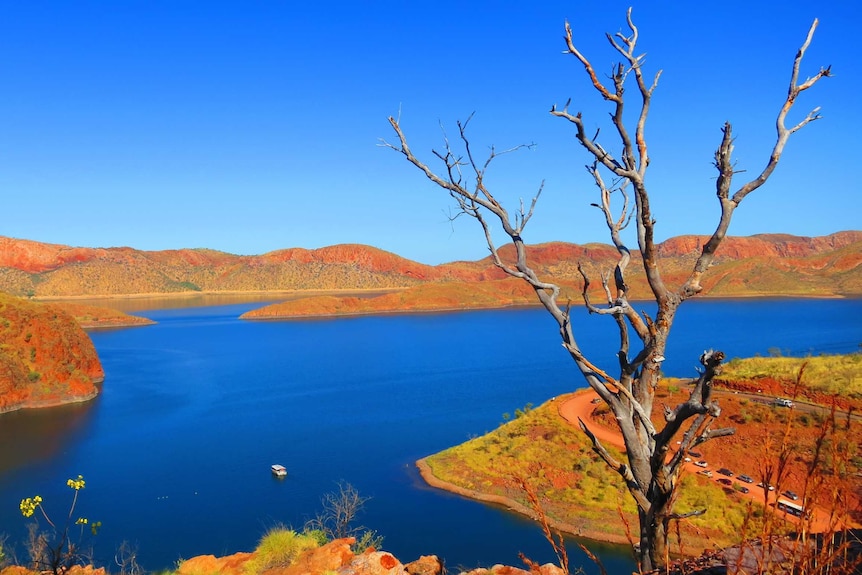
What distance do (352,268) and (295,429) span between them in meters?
129

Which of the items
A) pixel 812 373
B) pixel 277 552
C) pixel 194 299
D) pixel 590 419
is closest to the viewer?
pixel 277 552

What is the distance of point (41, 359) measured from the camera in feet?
141


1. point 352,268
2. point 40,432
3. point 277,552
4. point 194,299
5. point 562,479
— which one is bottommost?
point 40,432

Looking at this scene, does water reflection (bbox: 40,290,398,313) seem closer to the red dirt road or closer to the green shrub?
the red dirt road

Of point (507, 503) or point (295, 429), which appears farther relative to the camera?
point (295, 429)

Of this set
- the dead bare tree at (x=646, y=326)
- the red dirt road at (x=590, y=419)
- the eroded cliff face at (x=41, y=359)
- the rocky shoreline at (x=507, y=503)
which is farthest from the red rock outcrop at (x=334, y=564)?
the eroded cliff face at (x=41, y=359)

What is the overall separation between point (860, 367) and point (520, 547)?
638 inches

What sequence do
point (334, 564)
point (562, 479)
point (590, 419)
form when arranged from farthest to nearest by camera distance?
point (590, 419)
point (562, 479)
point (334, 564)

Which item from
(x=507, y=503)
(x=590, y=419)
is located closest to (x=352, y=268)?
(x=590, y=419)

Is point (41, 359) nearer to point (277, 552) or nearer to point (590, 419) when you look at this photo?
point (590, 419)

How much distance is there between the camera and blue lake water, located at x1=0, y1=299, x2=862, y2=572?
20.9 meters

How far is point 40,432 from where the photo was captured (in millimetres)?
33562

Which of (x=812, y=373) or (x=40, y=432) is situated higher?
(x=812, y=373)

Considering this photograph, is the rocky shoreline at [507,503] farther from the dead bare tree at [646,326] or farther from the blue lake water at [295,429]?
the dead bare tree at [646,326]
